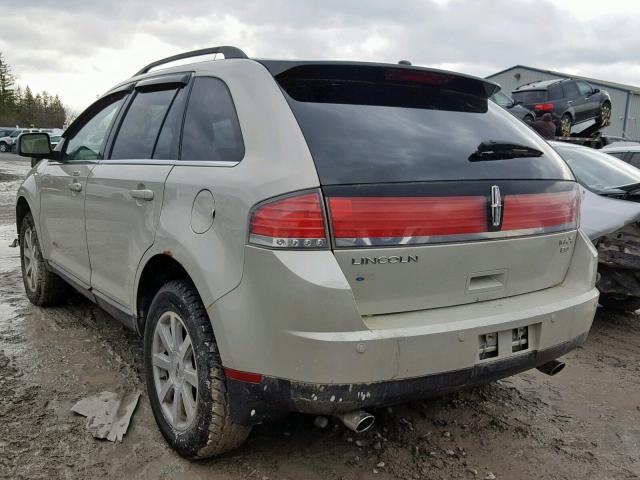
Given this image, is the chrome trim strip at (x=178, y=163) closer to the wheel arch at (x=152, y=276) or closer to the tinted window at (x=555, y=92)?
the wheel arch at (x=152, y=276)

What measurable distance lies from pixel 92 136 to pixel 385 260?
A: 2630 mm

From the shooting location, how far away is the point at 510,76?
3709 cm

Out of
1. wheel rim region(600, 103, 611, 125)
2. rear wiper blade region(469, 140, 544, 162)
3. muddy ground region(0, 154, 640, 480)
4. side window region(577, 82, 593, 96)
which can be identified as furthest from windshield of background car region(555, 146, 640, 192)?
wheel rim region(600, 103, 611, 125)

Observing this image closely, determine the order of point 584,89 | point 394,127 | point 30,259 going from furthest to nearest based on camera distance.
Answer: point 584,89 → point 30,259 → point 394,127

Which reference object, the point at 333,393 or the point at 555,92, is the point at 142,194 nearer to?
the point at 333,393

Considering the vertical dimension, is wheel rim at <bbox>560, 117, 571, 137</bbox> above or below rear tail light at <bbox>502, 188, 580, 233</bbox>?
above

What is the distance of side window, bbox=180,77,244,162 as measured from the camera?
249cm

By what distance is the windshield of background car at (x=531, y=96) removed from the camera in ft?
56.6

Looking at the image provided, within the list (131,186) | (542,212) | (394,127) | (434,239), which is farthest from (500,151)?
(131,186)

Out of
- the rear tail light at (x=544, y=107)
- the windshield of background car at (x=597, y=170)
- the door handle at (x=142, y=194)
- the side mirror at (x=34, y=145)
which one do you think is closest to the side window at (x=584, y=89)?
the rear tail light at (x=544, y=107)

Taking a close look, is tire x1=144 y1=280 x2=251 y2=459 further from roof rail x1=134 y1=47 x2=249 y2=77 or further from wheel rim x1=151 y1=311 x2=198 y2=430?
roof rail x1=134 y1=47 x2=249 y2=77

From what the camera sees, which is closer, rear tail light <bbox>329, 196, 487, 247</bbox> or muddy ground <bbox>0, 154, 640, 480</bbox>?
rear tail light <bbox>329, 196, 487, 247</bbox>

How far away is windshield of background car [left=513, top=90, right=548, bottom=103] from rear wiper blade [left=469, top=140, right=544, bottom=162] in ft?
52.1

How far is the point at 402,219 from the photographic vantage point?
2.20 m
